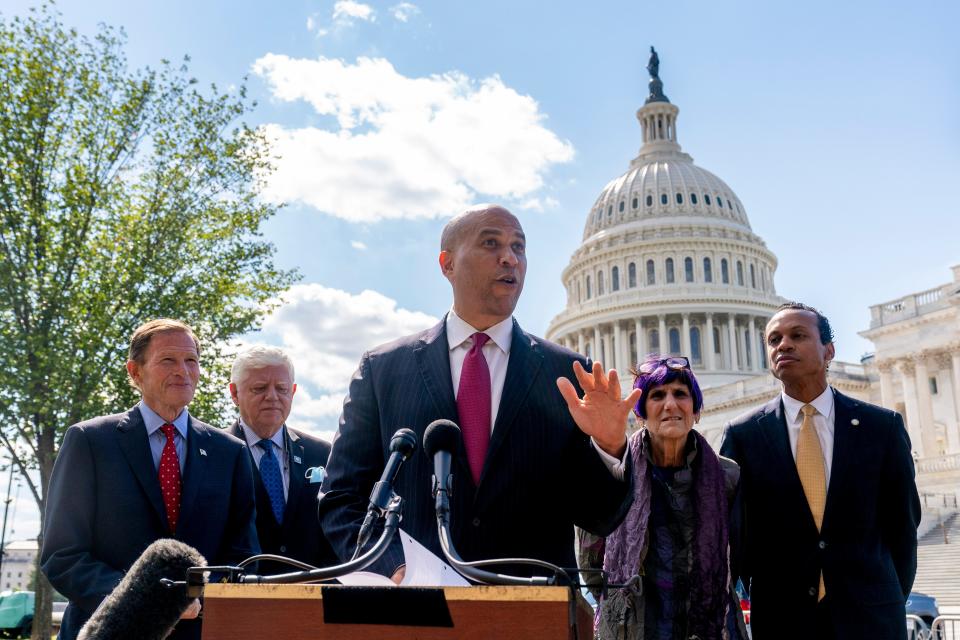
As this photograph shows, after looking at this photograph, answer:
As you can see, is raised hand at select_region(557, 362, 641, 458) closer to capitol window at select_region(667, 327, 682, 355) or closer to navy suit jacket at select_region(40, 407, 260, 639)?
navy suit jacket at select_region(40, 407, 260, 639)

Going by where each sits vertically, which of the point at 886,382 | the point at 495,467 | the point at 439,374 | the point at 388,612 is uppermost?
the point at 886,382

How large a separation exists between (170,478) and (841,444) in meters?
3.67

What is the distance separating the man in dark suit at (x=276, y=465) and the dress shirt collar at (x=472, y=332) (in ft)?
8.96

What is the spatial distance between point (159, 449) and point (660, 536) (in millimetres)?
2690

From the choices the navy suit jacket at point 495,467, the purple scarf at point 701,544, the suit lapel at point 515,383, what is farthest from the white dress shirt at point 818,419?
the suit lapel at point 515,383

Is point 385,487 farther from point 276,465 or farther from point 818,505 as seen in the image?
point 276,465

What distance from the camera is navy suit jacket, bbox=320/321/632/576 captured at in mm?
3410

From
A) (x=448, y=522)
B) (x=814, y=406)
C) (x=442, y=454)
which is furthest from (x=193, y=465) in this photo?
(x=814, y=406)

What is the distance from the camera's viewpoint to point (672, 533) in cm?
491

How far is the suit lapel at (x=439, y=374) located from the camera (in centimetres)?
355

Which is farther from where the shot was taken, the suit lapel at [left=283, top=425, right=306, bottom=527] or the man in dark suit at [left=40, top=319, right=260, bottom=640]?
the suit lapel at [left=283, top=425, right=306, bottom=527]

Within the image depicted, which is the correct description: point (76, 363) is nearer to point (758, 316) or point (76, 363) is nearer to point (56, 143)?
point (56, 143)

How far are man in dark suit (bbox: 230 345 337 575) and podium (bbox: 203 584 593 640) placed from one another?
392 centimetres

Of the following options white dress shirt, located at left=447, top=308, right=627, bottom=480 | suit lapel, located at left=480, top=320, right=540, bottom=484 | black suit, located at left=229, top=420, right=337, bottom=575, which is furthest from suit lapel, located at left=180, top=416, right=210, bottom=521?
suit lapel, located at left=480, top=320, right=540, bottom=484
